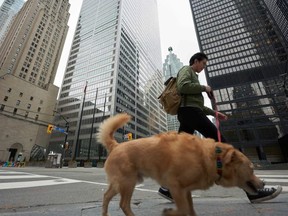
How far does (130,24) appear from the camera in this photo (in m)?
99.5

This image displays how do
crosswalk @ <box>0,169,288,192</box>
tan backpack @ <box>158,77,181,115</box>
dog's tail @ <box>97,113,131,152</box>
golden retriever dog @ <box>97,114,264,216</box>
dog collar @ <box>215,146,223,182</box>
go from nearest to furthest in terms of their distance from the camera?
1. golden retriever dog @ <box>97,114,264,216</box>
2. dog collar @ <box>215,146,223,182</box>
3. dog's tail @ <box>97,113,131,152</box>
4. tan backpack @ <box>158,77,181,115</box>
5. crosswalk @ <box>0,169,288,192</box>

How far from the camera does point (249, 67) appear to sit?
7019 centimetres

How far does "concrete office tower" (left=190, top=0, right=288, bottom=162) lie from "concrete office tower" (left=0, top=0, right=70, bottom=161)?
55544mm

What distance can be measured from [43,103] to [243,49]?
81972 mm

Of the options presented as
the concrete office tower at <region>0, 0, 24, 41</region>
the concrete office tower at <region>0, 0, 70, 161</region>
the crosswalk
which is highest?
the concrete office tower at <region>0, 0, 24, 41</region>

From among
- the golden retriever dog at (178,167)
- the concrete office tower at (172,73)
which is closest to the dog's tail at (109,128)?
the golden retriever dog at (178,167)

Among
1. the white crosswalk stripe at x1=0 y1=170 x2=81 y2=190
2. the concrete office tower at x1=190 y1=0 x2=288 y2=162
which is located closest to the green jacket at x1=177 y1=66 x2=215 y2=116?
the white crosswalk stripe at x1=0 y1=170 x2=81 y2=190

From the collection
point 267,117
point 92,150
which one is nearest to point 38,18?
point 92,150

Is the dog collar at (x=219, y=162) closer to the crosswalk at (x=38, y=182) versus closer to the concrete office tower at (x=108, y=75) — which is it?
the crosswalk at (x=38, y=182)

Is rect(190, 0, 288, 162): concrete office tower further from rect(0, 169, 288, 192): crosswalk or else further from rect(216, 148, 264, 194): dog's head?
rect(216, 148, 264, 194): dog's head

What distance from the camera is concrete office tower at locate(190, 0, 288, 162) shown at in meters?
52.6

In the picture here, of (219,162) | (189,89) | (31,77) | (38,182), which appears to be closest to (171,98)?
(189,89)

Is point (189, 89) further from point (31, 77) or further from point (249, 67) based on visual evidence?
point (31, 77)

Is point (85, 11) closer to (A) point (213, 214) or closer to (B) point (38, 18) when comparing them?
(B) point (38, 18)
